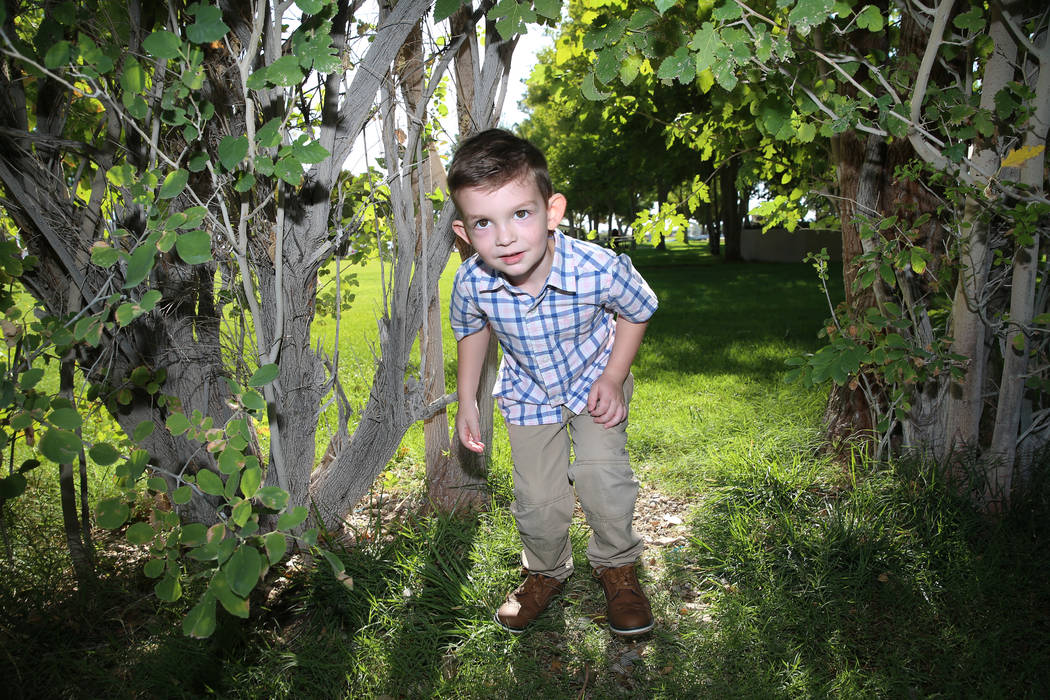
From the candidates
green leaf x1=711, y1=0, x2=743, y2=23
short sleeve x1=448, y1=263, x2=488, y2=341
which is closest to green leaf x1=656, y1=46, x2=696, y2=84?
green leaf x1=711, y1=0, x2=743, y2=23

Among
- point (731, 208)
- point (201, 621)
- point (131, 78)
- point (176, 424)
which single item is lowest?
point (201, 621)

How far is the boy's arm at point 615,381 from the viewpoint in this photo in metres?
2.10

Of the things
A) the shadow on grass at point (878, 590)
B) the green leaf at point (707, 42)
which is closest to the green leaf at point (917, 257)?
the shadow on grass at point (878, 590)

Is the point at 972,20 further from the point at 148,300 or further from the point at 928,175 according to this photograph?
the point at 148,300

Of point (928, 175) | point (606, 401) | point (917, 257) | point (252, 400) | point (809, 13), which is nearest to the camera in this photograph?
point (252, 400)

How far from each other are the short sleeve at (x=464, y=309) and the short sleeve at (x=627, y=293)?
469mm

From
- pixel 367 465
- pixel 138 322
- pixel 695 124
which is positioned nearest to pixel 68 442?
pixel 138 322

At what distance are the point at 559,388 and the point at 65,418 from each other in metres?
1.41

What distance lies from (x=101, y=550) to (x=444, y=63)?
2413mm

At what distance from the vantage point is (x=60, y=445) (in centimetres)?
118

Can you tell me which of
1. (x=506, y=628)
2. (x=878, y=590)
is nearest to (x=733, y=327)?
(x=878, y=590)

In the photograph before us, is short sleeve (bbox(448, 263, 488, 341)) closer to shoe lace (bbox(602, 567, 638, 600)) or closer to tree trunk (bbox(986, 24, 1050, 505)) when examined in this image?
shoe lace (bbox(602, 567, 638, 600))

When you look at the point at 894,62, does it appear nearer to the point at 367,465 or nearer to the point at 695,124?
the point at 695,124

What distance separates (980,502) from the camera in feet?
8.03
